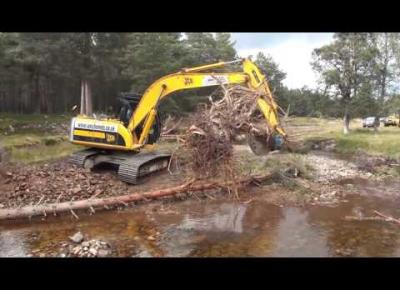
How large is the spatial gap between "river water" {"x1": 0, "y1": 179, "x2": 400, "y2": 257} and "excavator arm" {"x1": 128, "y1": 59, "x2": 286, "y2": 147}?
274cm

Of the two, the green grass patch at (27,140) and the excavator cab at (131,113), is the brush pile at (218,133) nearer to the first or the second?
the excavator cab at (131,113)

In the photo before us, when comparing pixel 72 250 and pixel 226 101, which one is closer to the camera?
pixel 72 250

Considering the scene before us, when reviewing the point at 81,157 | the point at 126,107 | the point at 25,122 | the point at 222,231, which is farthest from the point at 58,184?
the point at 25,122

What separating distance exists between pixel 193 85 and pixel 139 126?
7.04 feet

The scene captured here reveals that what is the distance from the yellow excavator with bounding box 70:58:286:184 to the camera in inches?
493

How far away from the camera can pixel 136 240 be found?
8.46 metres

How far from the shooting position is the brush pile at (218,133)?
10.0 metres

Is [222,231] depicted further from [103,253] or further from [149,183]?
[149,183]

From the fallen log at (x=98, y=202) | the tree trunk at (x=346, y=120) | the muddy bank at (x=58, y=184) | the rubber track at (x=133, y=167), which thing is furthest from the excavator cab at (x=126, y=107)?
the tree trunk at (x=346, y=120)

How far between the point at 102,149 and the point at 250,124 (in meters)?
5.37

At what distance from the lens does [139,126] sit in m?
13.3
